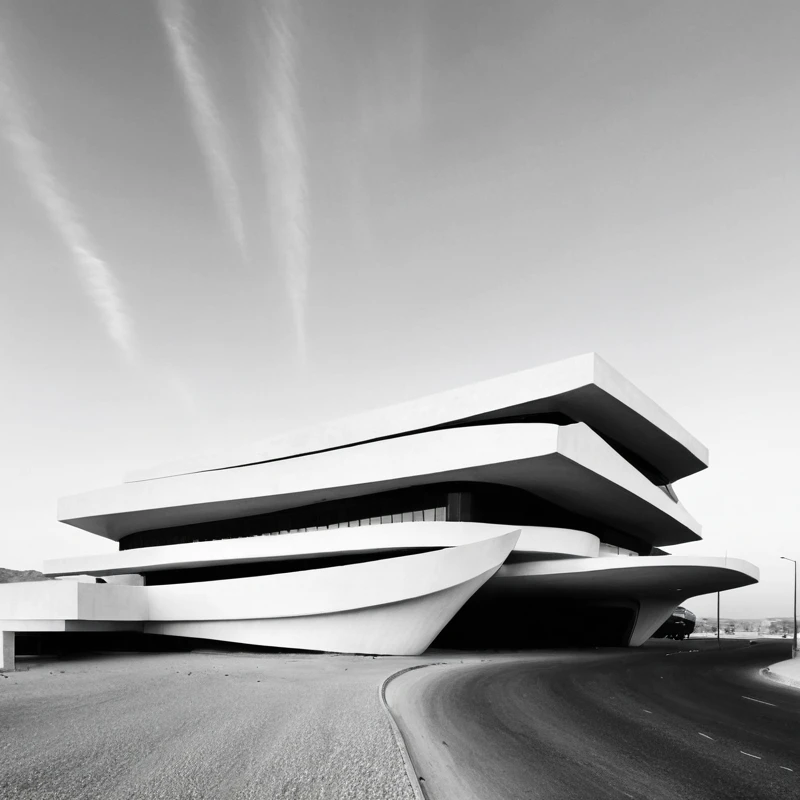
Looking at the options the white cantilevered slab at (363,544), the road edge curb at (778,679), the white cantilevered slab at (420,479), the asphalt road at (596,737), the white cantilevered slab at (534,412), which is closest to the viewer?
the asphalt road at (596,737)

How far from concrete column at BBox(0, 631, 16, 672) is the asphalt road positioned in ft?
47.0

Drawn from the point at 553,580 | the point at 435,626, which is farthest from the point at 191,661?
the point at 553,580

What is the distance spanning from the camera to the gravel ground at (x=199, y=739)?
7.30 m

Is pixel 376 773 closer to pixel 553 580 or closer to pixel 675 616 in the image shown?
pixel 553 580

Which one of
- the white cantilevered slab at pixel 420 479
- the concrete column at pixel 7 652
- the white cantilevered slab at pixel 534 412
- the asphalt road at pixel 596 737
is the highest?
the white cantilevered slab at pixel 534 412

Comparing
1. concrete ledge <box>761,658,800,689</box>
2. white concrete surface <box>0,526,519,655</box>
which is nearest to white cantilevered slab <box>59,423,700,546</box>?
white concrete surface <box>0,526,519,655</box>

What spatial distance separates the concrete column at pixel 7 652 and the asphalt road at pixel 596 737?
14.3 m

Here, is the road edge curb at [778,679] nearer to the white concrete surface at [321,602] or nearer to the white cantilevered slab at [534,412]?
the white concrete surface at [321,602]

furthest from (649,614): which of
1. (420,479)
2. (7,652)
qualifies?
(7,652)

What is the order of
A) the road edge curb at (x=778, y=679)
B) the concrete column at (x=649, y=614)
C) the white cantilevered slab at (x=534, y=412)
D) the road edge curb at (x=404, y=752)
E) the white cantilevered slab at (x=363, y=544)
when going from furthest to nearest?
the concrete column at (x=649, y=614) < the white cantilevered slab at (x=363, y=544) < the white cantilevered slab at (x=534, y=412) < the road edge curb at (x=778, y=679) < the road edge curb at (x=404, y=752)

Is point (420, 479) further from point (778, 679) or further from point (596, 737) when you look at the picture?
point (596, 737)

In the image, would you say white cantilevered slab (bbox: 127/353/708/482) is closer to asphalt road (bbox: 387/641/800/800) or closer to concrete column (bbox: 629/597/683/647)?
concrete column (bbox: 629/597/683/647)

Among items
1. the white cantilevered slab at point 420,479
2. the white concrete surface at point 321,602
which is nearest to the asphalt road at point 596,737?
the white concrete surface at point 321,602

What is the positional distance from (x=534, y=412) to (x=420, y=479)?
544cm
